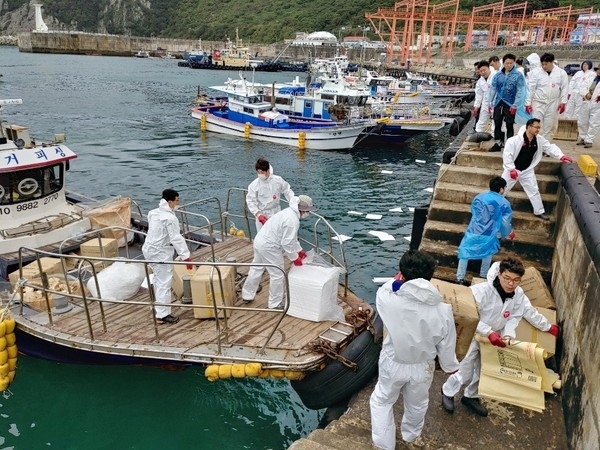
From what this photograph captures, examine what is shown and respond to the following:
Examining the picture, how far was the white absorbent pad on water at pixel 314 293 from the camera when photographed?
599 cm

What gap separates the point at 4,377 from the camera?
20.2ft

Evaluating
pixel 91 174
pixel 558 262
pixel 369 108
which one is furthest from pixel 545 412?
pixel 369 108

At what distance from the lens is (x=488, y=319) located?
4566mm

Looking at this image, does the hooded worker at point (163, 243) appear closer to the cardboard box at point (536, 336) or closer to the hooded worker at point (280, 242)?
the hooded worker at point (280, 242)

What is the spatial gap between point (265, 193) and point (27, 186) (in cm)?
464

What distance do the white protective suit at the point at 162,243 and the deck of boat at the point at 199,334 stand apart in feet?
1.09

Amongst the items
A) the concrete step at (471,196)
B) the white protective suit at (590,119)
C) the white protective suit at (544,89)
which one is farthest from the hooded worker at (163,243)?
the white protective suit at (590,119)

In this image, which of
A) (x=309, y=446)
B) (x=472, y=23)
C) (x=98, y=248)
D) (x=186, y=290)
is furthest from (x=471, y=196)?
(x=472, y=23)

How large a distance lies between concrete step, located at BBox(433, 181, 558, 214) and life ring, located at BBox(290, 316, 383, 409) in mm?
3611

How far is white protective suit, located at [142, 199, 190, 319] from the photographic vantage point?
6148mm

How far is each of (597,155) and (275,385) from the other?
7.58m

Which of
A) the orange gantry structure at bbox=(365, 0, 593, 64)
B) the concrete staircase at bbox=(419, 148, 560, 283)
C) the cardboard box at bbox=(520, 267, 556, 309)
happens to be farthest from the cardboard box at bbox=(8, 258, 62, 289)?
the orange gantry structure at bbox=(365, 0, 593, 64)

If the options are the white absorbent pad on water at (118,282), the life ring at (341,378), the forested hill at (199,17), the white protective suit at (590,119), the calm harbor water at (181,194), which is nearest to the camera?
Answer: the life ring at (341,378)

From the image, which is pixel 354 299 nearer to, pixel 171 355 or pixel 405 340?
pixel 171 355
